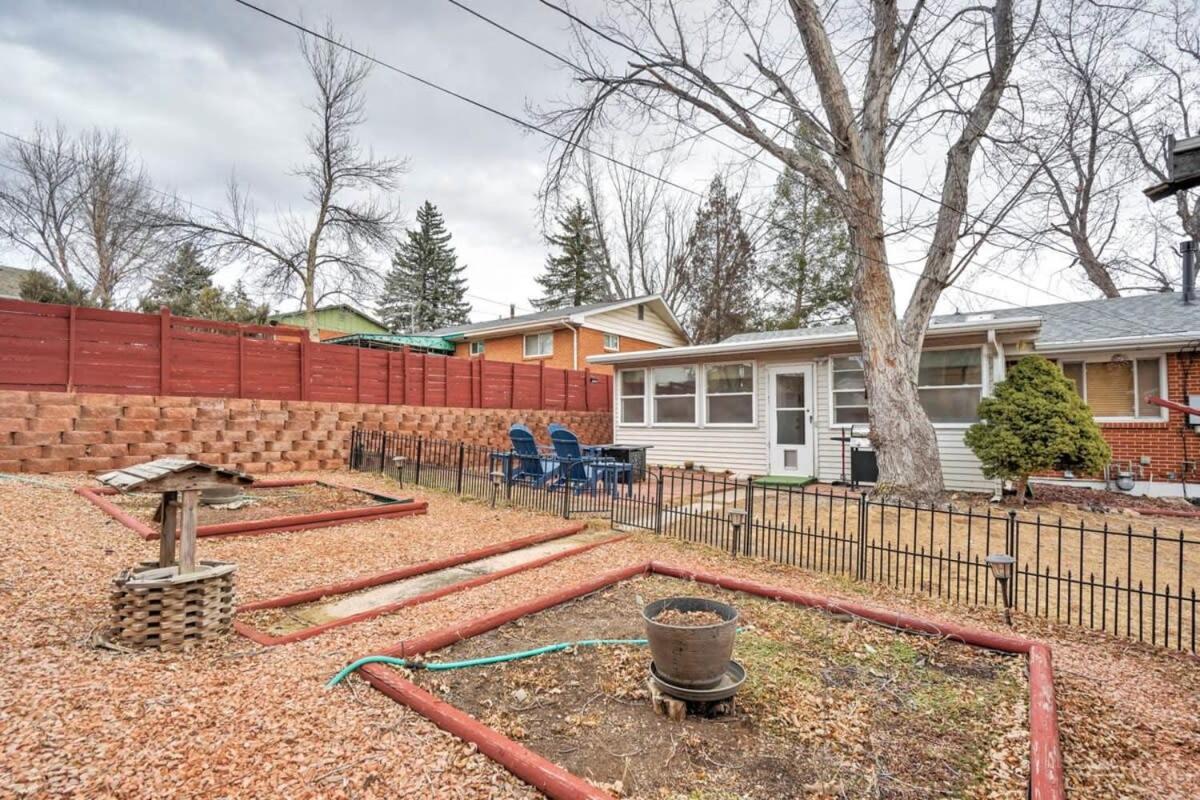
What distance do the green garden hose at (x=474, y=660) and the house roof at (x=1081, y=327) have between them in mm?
8697

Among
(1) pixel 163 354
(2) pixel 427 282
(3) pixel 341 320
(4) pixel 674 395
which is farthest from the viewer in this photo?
(2) pixel 427 282

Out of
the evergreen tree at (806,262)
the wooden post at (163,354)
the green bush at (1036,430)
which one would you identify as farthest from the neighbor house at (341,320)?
the green bush at (1036,430)

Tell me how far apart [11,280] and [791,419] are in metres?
34.6

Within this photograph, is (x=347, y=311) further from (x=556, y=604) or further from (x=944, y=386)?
(x=556, y=604)

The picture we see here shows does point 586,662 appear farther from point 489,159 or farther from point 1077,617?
point 489,159

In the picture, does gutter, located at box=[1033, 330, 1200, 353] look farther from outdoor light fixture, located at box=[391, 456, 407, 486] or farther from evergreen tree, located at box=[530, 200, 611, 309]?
evergreen tree, located at box=[530, 200, 611, 309]

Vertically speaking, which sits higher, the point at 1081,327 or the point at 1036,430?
the point at 1081,327

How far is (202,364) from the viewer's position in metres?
9.55

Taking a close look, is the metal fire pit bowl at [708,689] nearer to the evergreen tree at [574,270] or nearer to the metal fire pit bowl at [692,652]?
the metal fire pit bowl at [692,652]

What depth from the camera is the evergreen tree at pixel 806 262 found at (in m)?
23.2

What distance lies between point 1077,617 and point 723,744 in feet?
11.7

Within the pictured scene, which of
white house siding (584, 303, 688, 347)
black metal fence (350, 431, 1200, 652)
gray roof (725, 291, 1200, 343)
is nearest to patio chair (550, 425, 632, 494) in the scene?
black metal fence (350, 431, 1200, 652)

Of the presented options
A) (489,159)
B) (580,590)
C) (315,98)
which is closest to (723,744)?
(580,590)

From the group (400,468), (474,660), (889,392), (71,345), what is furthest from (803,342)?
(71,345)
